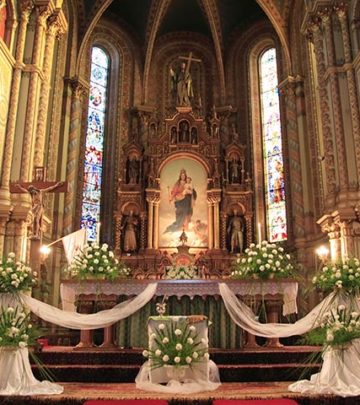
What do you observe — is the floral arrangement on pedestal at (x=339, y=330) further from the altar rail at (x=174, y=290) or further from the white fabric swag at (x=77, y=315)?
the white fabric swag at (x=77, y=315)

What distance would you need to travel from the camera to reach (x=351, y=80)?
12930 mm

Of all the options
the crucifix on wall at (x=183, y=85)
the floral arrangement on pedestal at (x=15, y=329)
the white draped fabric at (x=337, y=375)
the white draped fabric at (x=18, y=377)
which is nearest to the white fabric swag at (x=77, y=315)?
the floral arrangement on pedestal at (x=15, y=329)

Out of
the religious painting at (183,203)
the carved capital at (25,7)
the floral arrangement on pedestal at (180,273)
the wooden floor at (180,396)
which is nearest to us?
the wooden floor at (180,396)

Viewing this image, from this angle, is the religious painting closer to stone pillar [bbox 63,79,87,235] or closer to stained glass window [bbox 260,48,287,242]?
stained glass window [bbox 260,48,287,242]

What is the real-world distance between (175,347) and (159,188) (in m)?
10.7

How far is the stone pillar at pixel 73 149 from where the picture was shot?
16.3 m

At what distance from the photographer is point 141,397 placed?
20.3 ft

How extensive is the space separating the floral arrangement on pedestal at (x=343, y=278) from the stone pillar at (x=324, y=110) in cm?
539

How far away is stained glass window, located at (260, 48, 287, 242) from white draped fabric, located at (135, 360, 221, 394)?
10220 millimetres

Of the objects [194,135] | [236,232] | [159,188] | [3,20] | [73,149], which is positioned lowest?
[236,232]

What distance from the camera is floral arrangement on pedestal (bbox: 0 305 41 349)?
6688mm

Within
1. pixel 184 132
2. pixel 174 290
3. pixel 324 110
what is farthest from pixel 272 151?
pixel 174 290

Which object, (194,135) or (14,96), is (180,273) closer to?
(14,96)

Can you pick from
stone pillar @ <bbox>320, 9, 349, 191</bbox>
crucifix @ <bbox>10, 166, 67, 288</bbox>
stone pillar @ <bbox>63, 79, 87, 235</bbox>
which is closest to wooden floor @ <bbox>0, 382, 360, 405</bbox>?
crucifix @ <bbox>10, 166, 67, 288</bbox>
